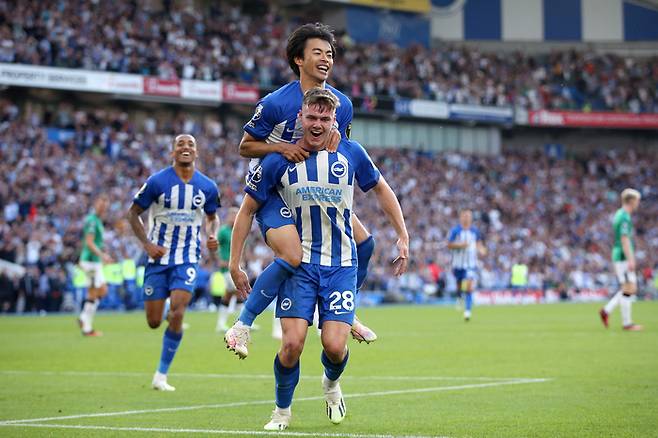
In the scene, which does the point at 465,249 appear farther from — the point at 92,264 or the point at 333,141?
the point at 333,141

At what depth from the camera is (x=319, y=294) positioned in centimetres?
783

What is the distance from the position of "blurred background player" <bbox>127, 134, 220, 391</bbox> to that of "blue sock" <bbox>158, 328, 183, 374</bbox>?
0.04m

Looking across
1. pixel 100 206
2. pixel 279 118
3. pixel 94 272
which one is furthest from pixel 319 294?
pixel 94 272

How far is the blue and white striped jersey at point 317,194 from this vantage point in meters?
7.80

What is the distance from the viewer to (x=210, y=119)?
1929 inches

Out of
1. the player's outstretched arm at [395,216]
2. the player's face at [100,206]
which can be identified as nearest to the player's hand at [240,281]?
the player's outstretched arm at [395,216]

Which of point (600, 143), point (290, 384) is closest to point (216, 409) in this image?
point (290, 384)

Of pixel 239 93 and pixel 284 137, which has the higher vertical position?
pixel 239 93

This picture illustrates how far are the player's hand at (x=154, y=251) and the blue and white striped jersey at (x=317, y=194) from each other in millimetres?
4160

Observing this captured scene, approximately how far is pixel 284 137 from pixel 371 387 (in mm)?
4101

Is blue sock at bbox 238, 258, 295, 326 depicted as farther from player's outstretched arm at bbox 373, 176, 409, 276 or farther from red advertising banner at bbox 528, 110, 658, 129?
red advertising banner at bbox 528, 110, 658, 129

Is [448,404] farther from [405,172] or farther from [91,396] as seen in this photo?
[405,172]

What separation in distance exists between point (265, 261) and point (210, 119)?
488 inches

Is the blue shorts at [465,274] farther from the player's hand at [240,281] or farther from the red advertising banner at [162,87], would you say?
the red advertising banner at [162,87]
